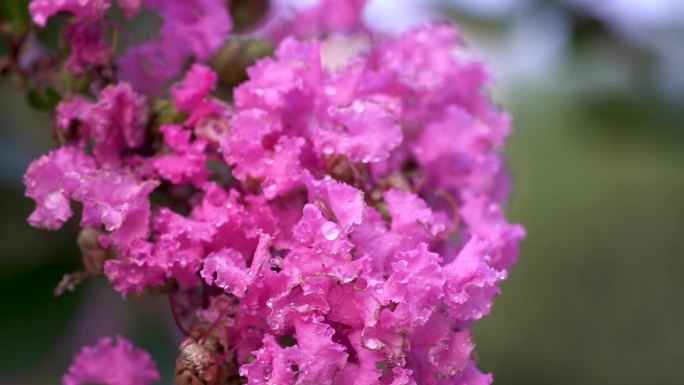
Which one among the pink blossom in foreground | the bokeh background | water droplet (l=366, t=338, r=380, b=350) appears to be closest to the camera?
water droplet (l=366, t=338, r=380, b=350)

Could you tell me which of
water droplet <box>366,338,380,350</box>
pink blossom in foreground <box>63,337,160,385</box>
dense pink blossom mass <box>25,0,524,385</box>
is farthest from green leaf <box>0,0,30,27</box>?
water droplet <box>366,338,380,350</box>

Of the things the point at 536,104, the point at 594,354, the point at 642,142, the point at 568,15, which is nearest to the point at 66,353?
the point at 568,15

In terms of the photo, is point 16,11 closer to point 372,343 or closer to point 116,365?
point 116,365

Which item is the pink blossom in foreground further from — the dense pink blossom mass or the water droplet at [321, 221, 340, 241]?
the water droplet at [321, 221, 340, 241]

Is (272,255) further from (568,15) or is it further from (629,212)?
(629,212)

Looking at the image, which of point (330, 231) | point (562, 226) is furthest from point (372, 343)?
point (562, 226)

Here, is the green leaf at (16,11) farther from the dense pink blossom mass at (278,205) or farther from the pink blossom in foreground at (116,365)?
the pink blossom in foreground at (116,365)
